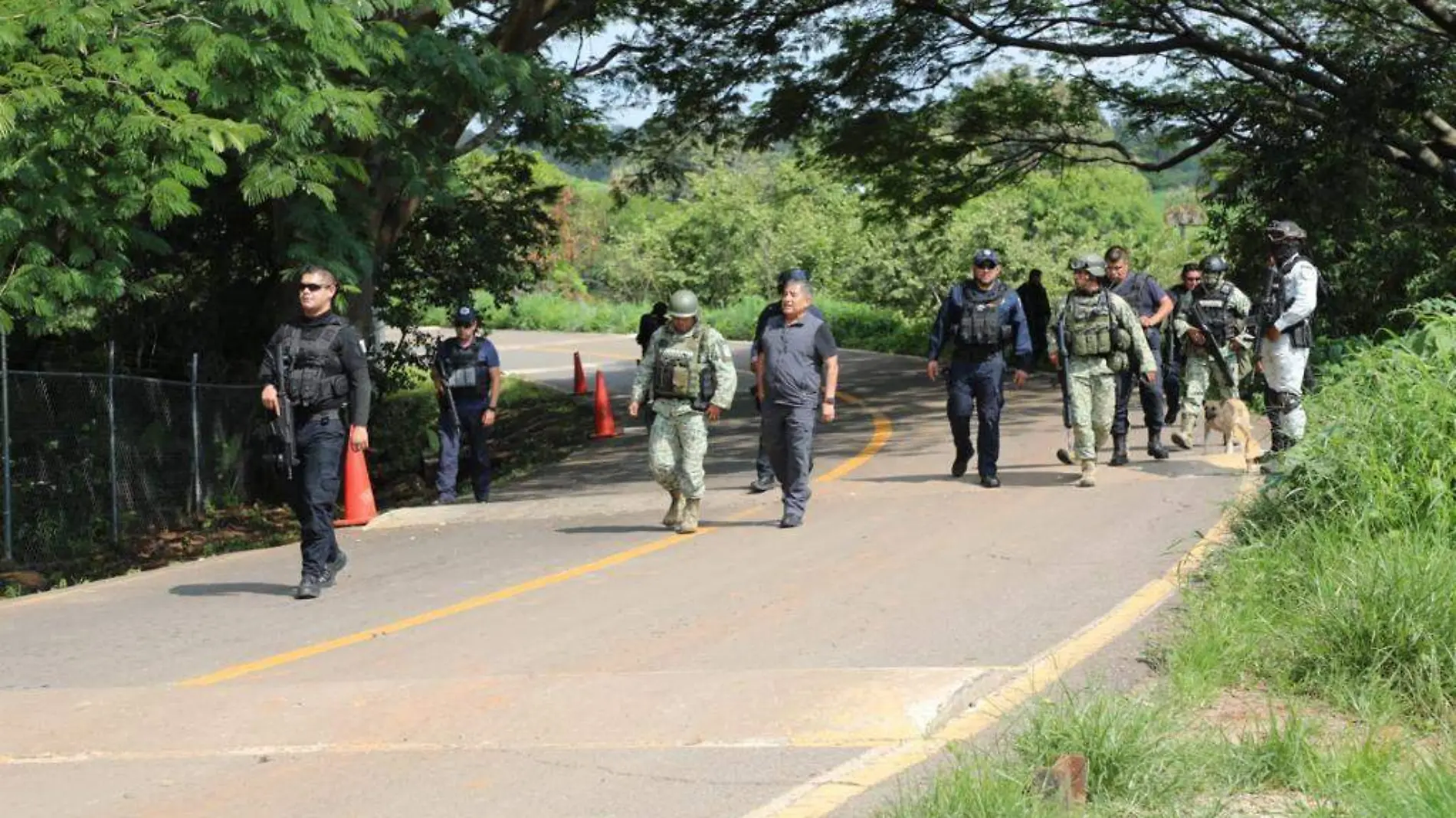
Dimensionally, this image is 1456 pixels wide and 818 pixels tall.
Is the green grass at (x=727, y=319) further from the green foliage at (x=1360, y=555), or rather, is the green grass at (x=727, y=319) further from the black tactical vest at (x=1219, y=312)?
the green foliage at (x=1360, y=555)

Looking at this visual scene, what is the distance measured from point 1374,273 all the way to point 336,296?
14.4 m

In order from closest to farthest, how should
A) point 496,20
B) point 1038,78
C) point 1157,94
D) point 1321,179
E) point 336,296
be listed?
1. point 336,296
2. point 496,20
3. point 1321,179
4. point 1157,94
5. point 1038,78

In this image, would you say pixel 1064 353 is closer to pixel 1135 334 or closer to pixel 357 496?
pixel 1135 334

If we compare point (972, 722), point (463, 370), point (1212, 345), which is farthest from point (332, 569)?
point (1212, 345)

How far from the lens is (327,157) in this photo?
39.9ft

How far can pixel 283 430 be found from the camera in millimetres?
10000

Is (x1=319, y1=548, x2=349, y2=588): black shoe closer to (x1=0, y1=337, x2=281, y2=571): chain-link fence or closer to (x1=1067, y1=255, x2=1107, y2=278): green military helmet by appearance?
(x1=0, y1=337, x2=281, y2=571): chain-link fence

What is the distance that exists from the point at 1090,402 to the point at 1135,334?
2.14ft

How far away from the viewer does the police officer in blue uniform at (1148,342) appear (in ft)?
48.0

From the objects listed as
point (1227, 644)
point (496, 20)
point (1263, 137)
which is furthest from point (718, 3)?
point (1227, 644)

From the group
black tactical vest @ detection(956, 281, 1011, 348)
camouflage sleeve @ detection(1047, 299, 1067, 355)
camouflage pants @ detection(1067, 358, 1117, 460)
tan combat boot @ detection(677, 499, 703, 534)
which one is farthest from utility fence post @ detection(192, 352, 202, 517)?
camouflage pants @ detection(1067, 358, 1117, 460)

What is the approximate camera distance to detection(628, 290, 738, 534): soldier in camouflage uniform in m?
11.9

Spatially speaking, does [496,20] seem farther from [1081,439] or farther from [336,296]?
[1081,439]

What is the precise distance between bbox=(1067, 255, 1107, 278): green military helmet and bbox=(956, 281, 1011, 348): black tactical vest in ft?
2.02
